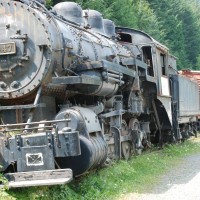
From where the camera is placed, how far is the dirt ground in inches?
237

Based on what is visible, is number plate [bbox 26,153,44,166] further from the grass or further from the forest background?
the forest background

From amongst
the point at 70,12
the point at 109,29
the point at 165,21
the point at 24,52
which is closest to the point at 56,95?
the point at 24,52

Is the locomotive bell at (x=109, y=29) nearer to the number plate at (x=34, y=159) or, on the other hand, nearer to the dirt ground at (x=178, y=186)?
the dirt ground at (x=178, y=186)

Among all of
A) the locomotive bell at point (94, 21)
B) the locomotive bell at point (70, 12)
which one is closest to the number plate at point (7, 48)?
the locomotive bell at point (70, 12)

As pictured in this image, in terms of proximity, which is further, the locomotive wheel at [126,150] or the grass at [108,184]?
the locomotive wheel at [126,150]

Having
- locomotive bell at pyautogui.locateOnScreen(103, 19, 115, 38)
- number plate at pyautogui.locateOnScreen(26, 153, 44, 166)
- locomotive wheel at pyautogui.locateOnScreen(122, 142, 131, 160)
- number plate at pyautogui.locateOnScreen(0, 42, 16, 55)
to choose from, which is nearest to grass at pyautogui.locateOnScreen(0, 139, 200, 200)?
locomotive wheel at pyautogui.locateOnScreen(122, 142, 131, 160)

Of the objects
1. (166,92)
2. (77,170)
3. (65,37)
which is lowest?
(77,170)

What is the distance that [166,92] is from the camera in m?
11.4

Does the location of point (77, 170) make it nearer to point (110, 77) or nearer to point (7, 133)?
point (7, 133)

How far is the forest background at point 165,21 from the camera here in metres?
29.5

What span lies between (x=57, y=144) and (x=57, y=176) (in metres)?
0.43

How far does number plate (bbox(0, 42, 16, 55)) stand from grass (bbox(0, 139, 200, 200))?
202 cm

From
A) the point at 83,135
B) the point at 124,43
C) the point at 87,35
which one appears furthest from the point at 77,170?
the point at 124,43

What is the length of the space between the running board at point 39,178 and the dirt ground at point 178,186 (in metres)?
1.22
